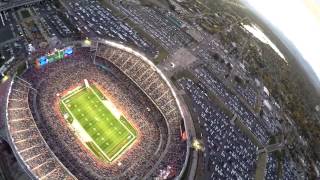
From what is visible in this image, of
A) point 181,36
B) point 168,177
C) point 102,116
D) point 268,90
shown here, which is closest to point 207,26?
point 181,36

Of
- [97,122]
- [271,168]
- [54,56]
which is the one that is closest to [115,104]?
[97,122]

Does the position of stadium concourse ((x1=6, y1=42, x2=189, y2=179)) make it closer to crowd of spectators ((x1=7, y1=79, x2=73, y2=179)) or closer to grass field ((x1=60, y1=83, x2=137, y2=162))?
crowd of spectators ((x1=7, y1=79, x2=73, y2=179))

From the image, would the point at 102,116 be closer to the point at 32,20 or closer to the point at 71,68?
the point at 71,68

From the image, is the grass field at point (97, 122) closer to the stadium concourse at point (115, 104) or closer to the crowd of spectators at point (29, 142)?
the stadium concourse at point (115, 104)

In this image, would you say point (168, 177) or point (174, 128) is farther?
point (174, 128)

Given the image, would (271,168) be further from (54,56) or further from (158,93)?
(54,56)

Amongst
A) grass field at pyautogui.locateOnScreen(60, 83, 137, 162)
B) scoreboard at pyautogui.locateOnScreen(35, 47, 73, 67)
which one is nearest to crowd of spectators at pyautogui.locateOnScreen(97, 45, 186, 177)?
scoreboard at pyautogui.locateOnScreen(35, 47, 73, 67)
